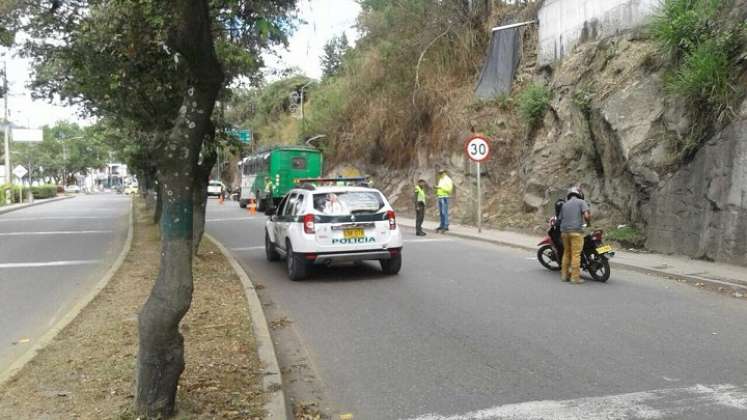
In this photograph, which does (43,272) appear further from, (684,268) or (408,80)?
(408,80)

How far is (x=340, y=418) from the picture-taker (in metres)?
4.67

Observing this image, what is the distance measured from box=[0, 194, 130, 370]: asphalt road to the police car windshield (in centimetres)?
395

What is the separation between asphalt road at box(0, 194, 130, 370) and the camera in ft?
25.1

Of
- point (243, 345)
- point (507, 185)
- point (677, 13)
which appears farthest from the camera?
point (507, 185)

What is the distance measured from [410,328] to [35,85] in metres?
12.6

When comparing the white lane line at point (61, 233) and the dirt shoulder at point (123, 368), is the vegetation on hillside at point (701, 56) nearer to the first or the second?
the dirt shoulder at point (123, 368)

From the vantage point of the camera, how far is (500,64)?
24.1 meters

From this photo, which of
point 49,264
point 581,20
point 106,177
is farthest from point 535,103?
point 106,177

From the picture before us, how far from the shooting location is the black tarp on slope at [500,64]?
23547mm

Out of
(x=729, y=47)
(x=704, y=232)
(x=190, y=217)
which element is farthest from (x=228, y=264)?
(x=729, y=47)

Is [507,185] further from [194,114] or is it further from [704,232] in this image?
[194,114]

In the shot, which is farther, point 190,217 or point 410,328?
point 410,328

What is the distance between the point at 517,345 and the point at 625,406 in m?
1.77

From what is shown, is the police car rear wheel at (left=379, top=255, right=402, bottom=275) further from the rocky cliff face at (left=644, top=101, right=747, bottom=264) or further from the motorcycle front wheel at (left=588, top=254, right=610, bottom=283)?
the rocky cliff face at (left=644, top=101, right=747, bottom=264)
